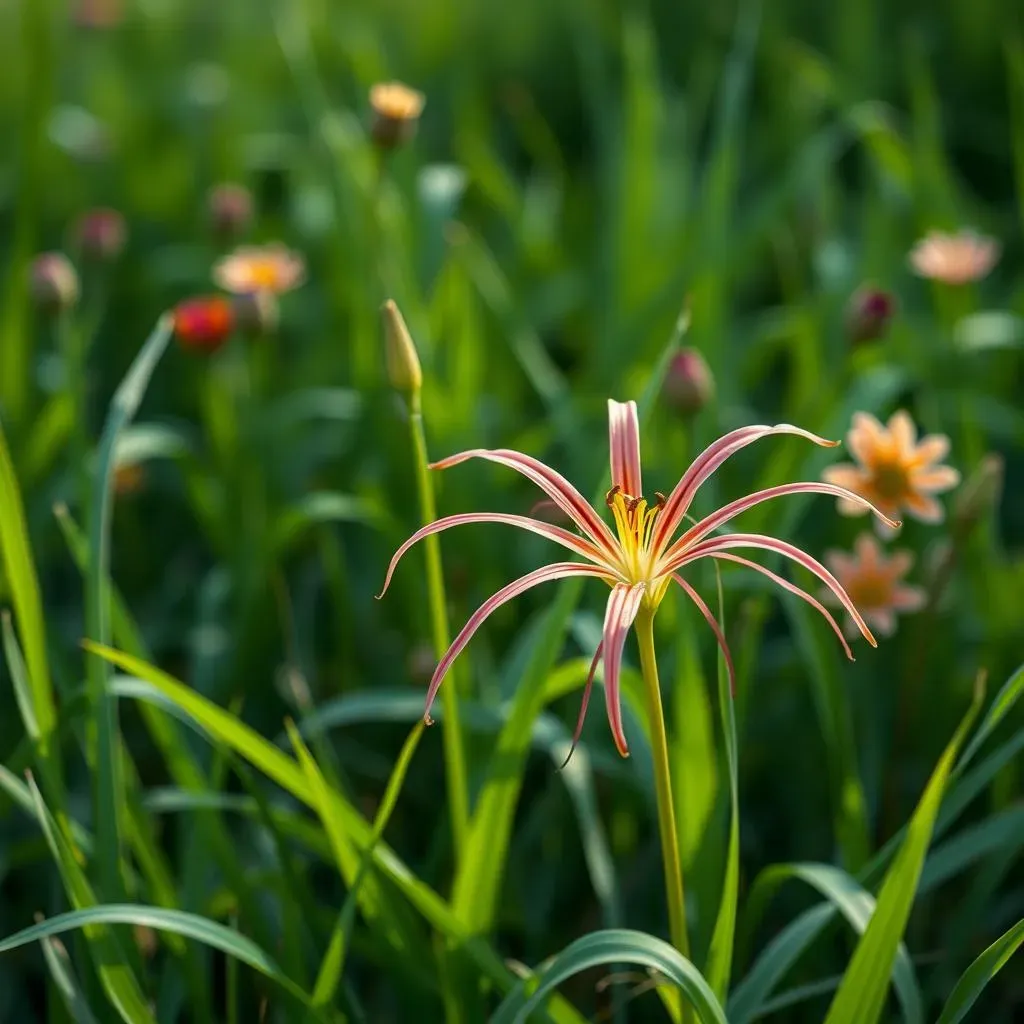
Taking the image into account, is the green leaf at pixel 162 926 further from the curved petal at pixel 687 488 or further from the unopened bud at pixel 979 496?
the unopened bud at pixel 979 496

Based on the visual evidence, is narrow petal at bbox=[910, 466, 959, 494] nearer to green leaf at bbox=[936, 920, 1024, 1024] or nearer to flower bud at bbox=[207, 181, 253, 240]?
green leaf at bbox=[936, 920, 1024, 1024]

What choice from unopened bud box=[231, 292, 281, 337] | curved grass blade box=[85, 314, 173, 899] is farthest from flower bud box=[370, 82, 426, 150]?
curved grass blade box=[85, 314, 173, 899]

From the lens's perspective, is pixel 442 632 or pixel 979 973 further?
pixel 442 632

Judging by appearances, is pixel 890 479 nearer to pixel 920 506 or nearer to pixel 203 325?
pixel 920 506

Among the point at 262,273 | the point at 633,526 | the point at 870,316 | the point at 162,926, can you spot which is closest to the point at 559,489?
the point at 633,526

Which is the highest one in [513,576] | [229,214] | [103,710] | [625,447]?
[625,447]

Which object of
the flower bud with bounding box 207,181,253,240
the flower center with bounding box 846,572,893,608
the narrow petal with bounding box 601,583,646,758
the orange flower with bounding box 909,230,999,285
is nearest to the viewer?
the narrow petal with bounding box 601,583,646,758
